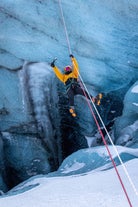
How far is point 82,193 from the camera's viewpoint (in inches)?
171

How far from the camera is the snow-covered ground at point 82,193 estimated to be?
400cm

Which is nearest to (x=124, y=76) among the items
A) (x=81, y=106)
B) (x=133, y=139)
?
(x=81, y=106)

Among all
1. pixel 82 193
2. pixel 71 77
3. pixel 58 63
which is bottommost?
pixel 82 193

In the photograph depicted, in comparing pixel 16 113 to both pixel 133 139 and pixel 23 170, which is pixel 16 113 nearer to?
pixel 23 170

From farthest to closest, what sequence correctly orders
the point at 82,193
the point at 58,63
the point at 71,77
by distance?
the point at 58,63, the point at 71,77, the point at 82,193

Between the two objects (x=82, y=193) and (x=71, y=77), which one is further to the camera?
(x=71, y=77)

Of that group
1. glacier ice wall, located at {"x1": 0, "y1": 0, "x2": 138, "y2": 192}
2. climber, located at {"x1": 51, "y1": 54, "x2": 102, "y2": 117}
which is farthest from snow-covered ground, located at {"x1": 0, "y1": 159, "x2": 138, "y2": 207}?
glacier ice wall, located at {"x1": 0, "y1": 0, "x2": 138, "y2": 192}

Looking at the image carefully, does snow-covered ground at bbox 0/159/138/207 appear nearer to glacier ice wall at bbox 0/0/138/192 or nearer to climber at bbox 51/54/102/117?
climber at bbox 51/54/102/117

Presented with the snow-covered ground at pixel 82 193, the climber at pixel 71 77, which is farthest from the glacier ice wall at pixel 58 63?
the snow-covered ground at pixel 82 193

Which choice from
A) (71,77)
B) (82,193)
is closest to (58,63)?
(71,77)

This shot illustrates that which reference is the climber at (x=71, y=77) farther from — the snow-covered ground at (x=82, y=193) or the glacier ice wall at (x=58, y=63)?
the snow-covered ground at (x=82, y=193)

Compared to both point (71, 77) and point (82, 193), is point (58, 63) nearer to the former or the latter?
point (71, 77)

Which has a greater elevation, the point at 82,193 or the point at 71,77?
the point at 71,77

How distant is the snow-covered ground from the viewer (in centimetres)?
400
